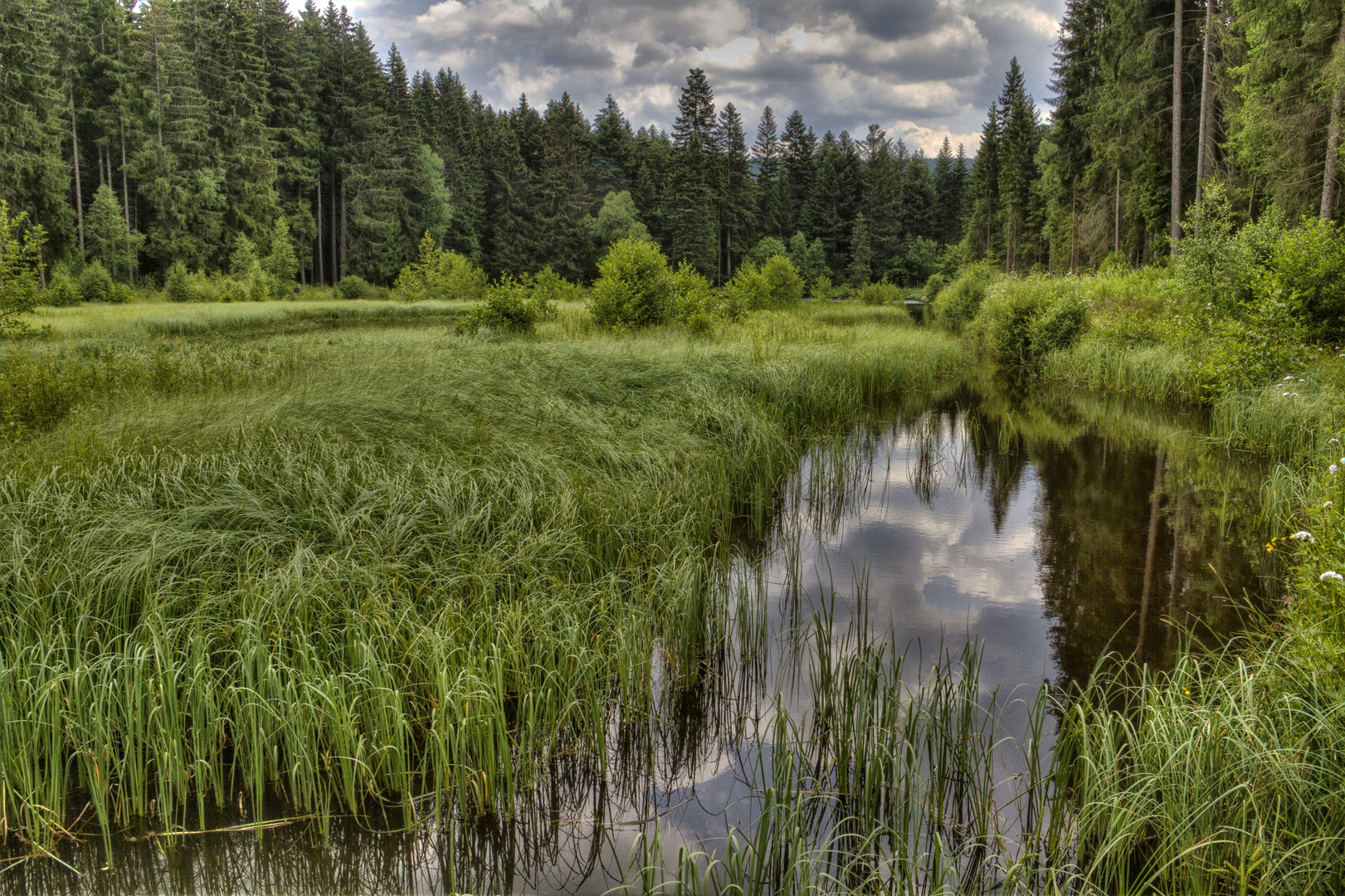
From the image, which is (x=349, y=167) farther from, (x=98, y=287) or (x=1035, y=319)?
(x=1035, y=319)

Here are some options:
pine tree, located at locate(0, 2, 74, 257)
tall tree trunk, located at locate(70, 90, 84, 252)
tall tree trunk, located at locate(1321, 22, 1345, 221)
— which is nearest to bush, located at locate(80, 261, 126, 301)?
pine tree, located at locate(0, 2, 74, 257)

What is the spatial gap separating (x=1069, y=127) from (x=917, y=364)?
78.5 ft

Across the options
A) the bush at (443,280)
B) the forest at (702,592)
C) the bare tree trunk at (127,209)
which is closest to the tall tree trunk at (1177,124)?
the forest at (702,592)

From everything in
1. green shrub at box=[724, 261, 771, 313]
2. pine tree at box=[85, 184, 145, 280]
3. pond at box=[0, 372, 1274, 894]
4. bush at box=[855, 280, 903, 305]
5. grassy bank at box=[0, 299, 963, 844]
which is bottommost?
pond at box=[0, 372, 1274, 894]

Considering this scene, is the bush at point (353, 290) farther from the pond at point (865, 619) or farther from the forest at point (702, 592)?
the pond at point (865, 619)

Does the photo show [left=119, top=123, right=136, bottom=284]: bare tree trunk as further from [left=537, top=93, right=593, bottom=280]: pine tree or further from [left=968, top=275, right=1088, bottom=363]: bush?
[left=968, top=275, right=1088, bottom=363]: bush

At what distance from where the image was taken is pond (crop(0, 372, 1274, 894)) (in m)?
2.75

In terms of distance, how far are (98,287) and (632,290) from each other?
24.7 meters

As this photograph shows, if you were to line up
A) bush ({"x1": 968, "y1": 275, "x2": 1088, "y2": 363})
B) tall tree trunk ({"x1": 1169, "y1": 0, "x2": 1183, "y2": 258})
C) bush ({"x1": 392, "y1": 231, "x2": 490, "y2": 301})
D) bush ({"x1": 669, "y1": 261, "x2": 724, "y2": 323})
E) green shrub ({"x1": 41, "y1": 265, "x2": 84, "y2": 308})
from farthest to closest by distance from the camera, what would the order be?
bush ({"x1": 392, "y1": 231, "x2": 490, "y2": 301}), green shrub ({"x1": 41, "y1": 265, "x2": 84, "y2": 308}), tall tree trunk ({"x1": 1169, "y1": 0, "x2": 1183, "y2": 258}), bush ({"x1": 669, "y1": 261, "x2": 724, "y2": 323}), bush ({"x1": 968, "y1": 275, "x2": 1088, "y2": 363})

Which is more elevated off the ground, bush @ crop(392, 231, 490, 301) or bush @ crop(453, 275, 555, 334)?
bush @ crop(392, 231, 490, 301)

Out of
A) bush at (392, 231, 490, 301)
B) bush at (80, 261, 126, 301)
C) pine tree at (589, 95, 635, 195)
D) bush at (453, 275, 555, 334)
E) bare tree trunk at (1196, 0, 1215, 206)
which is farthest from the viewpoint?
pine tree at (589, 95, 635, 195)

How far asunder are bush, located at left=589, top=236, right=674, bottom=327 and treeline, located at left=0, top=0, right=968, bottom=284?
22.9 m

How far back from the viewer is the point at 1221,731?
2672 millimetres

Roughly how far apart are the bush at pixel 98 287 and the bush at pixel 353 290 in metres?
11.6
